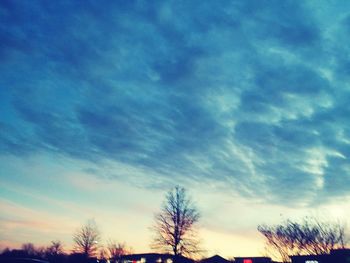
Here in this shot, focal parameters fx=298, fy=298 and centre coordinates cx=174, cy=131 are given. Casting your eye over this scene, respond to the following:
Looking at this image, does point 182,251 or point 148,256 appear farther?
point 148,256

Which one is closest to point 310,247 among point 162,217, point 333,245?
point 333,245

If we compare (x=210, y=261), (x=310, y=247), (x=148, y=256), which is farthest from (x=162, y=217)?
(x=148, y=256)

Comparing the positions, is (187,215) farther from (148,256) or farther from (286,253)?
(148,256)

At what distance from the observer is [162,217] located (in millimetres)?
56375

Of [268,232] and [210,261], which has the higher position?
[268,232]

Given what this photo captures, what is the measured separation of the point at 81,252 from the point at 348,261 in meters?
55.8

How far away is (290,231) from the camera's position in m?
58.2

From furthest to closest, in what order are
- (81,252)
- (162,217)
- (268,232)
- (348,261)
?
(81,252) → (268,232) → (162,217) → (348,261)

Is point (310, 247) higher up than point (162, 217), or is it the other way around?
point (162, 217)

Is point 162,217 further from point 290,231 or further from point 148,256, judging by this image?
point 148,256

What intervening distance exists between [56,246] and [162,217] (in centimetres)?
5856

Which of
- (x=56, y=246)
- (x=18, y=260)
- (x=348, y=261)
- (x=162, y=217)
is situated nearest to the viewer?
(x=18, y=260)

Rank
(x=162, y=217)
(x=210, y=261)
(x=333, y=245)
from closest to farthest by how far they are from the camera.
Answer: (x=333, y=245) → (x=162, y=217) → (x=210, y=261)

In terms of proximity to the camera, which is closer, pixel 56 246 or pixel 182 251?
pixel 182 251
